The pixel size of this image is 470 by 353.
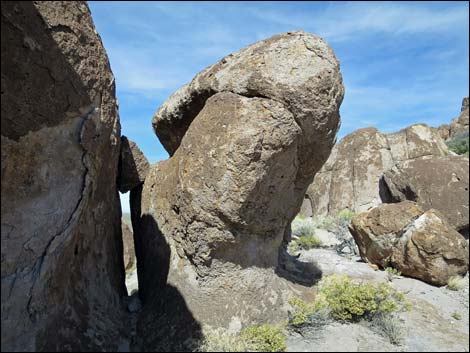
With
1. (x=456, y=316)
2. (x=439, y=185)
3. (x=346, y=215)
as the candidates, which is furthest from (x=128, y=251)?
(x=439, y=185)

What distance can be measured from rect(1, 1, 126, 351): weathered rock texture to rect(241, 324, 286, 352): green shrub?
53.4 inches

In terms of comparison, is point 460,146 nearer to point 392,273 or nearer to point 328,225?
point 328,225

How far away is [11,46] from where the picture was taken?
3.17 m

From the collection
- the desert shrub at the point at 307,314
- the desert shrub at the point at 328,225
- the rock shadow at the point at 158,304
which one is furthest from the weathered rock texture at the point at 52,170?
the desert shrub at the point at 328,225

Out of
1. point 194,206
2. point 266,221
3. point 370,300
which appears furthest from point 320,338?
point 194,206

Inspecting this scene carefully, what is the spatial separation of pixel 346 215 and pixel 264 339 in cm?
1083

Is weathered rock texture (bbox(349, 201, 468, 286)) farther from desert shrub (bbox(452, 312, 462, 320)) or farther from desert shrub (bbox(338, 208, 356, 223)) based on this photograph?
desert shrub (bbox(338, 208, 356, 223))

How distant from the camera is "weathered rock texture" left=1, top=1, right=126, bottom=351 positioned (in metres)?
3.28

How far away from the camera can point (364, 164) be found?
628 inches

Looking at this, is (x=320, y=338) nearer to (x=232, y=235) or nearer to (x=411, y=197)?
(x=232, y=235)

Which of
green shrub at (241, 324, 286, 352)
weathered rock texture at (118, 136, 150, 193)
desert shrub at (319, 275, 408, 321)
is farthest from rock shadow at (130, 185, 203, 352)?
desert shrub at (319, 275, 408, 321)

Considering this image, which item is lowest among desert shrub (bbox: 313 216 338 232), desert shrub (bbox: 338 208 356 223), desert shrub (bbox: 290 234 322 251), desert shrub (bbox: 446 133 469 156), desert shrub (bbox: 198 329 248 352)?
desert shrub (bbox: 198 329 248 352)

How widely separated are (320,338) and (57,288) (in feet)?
8.91

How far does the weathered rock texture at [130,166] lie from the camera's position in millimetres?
5793
